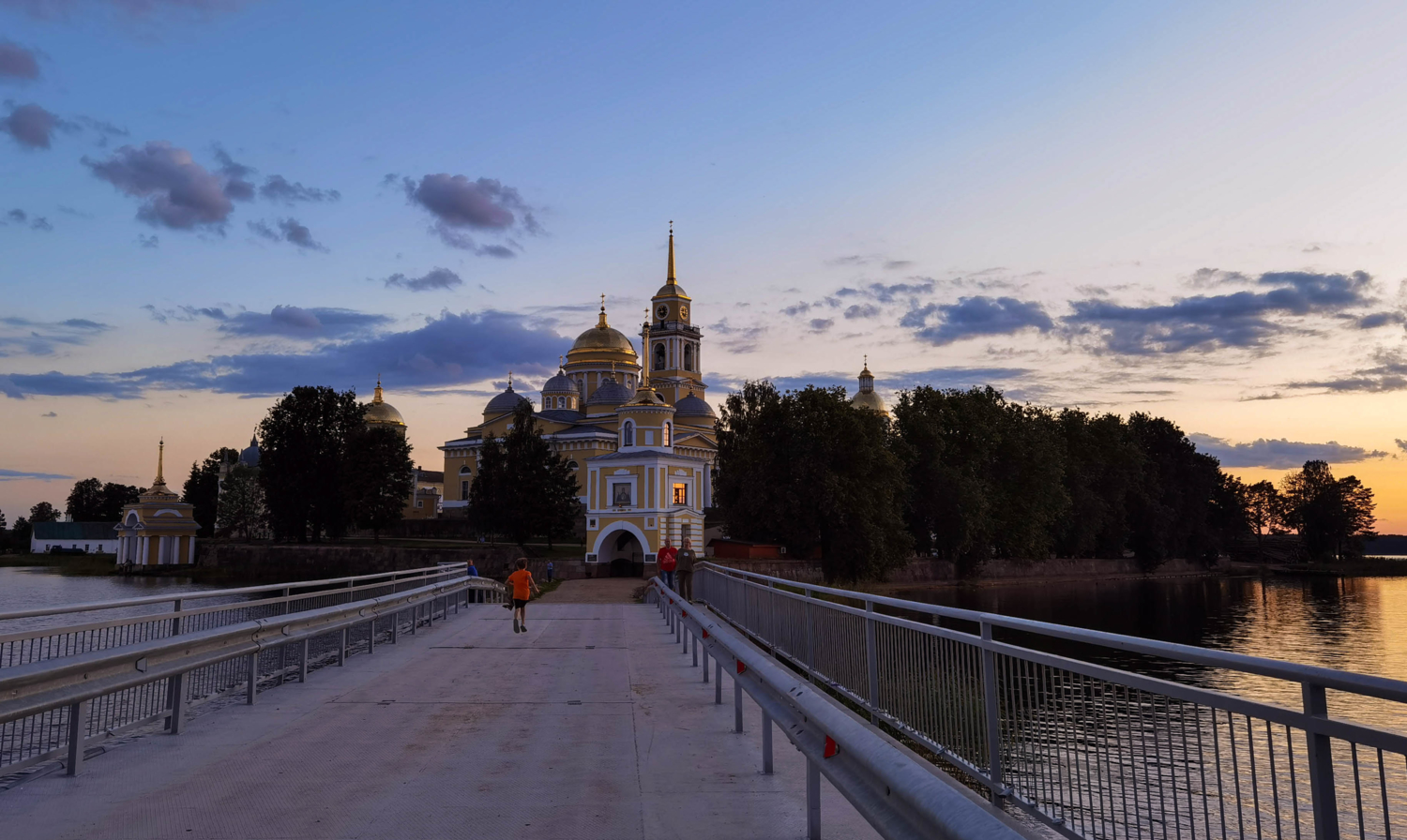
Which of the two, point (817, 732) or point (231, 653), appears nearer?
point (817, 732)

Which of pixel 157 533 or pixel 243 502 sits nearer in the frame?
pixel 157 533

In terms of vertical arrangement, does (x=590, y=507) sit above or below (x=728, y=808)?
above

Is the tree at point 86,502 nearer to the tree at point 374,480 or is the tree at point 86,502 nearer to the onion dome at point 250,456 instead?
the onion dome at point 250,456

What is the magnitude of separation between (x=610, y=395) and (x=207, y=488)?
47.9 metres

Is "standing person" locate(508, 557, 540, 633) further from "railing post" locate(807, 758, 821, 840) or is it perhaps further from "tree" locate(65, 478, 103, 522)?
"tree" locate(65, 478, 103, 522)

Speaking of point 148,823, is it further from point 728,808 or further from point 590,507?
point 590,507

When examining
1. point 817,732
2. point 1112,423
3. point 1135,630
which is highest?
point 1112,423

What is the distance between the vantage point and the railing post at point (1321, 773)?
10.8ft

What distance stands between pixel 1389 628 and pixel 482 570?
50.1 m

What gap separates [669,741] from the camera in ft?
28.3

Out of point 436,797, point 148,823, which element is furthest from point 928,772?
point 148,823

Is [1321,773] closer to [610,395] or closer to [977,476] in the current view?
[977,476]

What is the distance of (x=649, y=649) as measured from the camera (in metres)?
16.6

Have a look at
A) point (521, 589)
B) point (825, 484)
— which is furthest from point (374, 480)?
point (521, 589)
